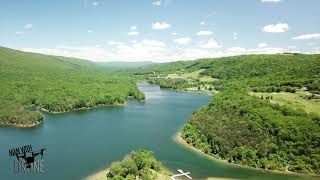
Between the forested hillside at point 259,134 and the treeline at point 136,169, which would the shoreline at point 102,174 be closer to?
the treeline at point 136,169

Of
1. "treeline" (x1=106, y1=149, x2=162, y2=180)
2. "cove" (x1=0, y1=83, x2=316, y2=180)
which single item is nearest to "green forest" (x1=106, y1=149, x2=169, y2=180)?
"treeline" (x1=106, y1=149, x2=162, y2=180)

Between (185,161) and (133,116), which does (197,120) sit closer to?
(185,161)

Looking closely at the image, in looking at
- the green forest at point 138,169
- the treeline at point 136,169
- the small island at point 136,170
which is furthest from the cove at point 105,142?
the treeline at point 136,169

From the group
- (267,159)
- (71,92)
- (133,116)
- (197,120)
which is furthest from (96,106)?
(267,159)

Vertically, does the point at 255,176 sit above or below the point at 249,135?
below

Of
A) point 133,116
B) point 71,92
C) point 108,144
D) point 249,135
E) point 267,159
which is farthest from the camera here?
point 71,92

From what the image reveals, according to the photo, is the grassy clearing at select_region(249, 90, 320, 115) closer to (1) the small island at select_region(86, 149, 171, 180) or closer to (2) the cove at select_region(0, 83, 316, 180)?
(2) the cove at select_region(0, 83, 316, 180)
